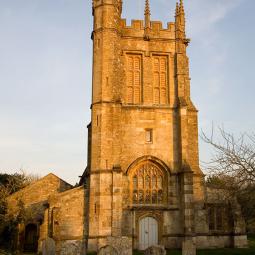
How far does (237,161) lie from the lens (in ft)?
46.0

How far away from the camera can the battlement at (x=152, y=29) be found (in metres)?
29.5

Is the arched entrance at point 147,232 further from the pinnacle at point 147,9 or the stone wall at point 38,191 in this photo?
the pinnacle at point 147,9

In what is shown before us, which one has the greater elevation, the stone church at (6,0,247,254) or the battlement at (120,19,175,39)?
the battlement at (120,19,175,39)

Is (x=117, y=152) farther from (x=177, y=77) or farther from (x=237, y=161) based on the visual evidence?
(x=237, y=161)

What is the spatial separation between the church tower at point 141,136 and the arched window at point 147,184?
6 cm

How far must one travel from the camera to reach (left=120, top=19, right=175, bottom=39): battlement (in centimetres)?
2947

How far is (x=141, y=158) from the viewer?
1065 inches

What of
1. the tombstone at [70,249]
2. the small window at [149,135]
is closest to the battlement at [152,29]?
the small window at [149,135]

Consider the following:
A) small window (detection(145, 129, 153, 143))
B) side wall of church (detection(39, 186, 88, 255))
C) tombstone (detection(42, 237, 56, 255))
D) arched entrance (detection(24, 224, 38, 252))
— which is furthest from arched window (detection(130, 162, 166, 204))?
tombstone (detection(42, 237, 56, 255))

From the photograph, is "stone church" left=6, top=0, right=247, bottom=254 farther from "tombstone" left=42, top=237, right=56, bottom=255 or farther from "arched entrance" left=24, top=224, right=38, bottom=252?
"tombstone" left=42, top=237, right=56, bottom=255

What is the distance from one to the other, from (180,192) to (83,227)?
664 centimetres

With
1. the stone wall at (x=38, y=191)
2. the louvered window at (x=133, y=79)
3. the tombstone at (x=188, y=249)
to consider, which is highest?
the louvered window at (x=133, y=79)

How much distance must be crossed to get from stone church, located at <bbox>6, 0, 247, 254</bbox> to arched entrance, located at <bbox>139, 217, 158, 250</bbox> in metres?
0.06

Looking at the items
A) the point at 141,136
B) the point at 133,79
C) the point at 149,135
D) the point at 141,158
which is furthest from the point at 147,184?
the point at 133,79
